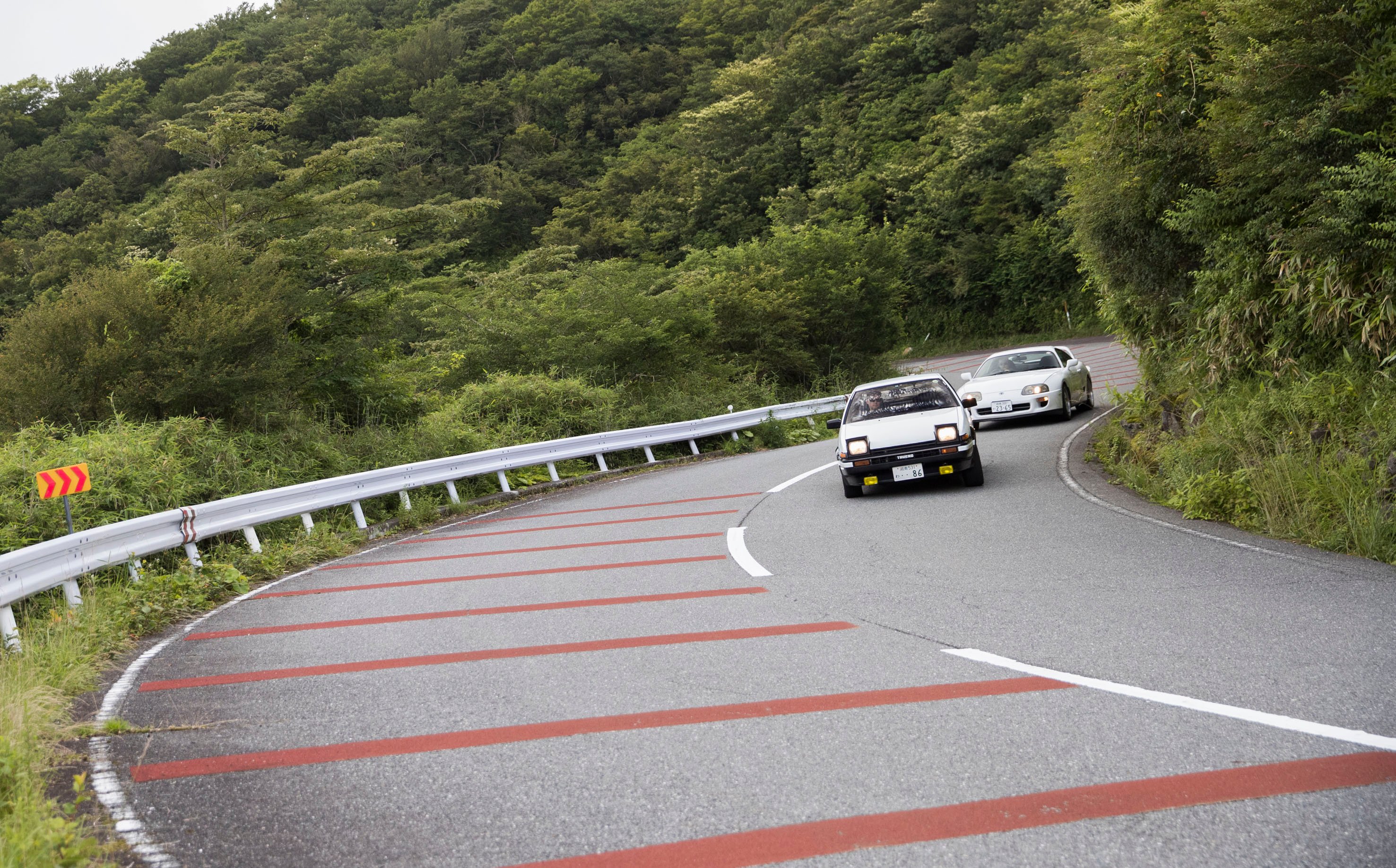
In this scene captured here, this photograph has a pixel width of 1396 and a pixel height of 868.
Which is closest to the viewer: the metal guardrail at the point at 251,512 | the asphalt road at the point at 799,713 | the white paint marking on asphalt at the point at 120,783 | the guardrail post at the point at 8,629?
the asphalt road at the point at 799,713

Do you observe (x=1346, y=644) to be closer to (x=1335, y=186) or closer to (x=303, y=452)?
(x=1335, y=186)

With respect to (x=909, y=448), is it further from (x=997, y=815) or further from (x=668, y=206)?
(x=668, y=206)

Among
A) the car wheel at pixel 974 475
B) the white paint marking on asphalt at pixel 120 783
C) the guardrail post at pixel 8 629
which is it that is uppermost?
the guardrail post at pixel 8 629

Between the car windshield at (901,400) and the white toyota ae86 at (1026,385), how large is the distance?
19.9ft

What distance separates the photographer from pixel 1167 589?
270 inches

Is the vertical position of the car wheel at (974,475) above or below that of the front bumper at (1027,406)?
above

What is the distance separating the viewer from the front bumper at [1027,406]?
771 inches

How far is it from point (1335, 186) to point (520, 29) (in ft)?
269

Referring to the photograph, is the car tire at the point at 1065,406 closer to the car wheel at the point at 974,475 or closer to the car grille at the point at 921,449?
the car wheel at the point at 974,475

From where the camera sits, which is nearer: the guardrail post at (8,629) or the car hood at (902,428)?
the guardrail post at (8,629)

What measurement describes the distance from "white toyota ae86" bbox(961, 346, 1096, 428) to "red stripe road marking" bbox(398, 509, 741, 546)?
8.55 metres

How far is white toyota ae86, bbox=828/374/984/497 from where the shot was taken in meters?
12.1

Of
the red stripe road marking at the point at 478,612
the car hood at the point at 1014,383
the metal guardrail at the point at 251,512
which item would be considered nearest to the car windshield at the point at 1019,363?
the car hood at the point at 1014,383

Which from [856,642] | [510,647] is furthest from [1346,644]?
[510,647]
